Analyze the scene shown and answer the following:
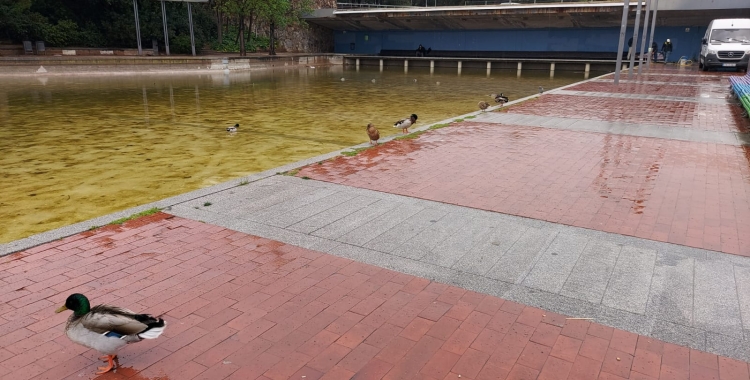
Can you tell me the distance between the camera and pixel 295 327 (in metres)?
3.86

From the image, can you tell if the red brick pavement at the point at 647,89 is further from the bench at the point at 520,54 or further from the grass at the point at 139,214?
the bench at the point at 520,54

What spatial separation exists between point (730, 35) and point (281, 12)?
107ft

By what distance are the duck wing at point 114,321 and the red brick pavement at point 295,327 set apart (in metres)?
0.32

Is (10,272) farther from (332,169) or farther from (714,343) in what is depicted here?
(714,343)

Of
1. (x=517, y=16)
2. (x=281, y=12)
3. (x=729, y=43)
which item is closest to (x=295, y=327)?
(x=729, y=43)

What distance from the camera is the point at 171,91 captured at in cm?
2275

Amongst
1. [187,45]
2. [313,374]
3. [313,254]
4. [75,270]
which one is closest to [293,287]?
[313,254]

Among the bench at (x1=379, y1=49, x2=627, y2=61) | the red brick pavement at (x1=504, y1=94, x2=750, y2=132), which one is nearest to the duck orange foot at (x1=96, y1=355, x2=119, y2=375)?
the red brick pavement at (x1=504, y1=94, x2=750, y2=132)

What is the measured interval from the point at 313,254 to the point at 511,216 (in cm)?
250

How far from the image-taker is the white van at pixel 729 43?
88.4ft

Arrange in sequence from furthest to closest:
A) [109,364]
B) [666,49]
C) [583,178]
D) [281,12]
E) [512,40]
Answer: [512,40] → [281,12] → [666,49] → [583,178] → [109,364]

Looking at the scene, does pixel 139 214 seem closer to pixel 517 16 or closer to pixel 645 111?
pixel 645 111

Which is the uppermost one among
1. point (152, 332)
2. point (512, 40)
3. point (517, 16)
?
point (517, 16)

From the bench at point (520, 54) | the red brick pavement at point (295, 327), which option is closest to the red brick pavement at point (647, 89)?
the red brick pavement at point (295, 327)
